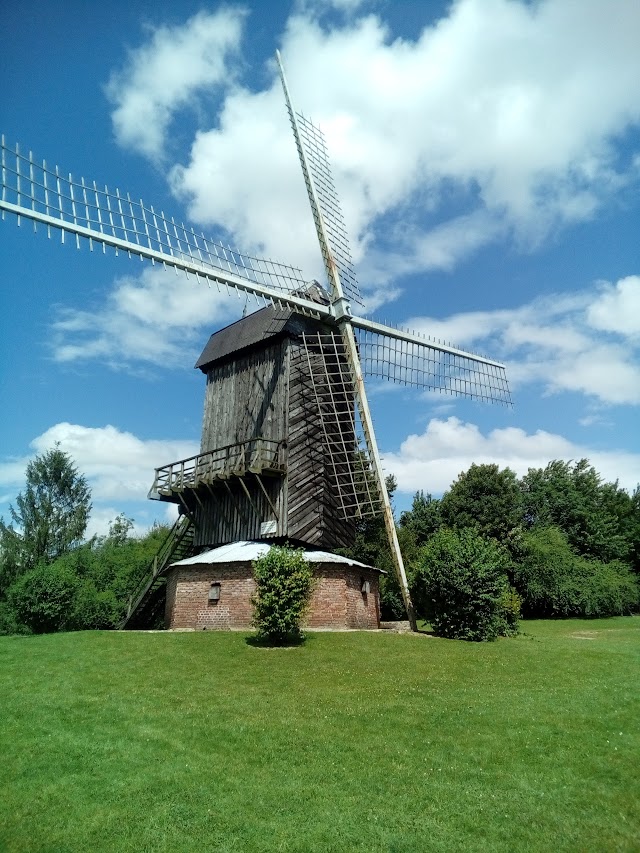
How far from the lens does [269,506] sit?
943 inches

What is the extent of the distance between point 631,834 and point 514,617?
1473 centimetres

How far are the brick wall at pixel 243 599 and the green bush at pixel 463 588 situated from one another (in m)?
3.01

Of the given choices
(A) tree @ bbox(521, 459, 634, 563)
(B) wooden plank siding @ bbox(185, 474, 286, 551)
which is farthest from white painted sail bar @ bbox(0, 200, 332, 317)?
(A) tree @ bbox(521, 459, 634, 563)

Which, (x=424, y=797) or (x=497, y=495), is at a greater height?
(x=497, y=495)

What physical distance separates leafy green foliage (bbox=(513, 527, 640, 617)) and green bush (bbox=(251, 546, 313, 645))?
23.3m

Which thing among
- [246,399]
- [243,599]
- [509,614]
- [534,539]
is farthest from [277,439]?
[534,539]

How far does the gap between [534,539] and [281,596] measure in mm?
27999

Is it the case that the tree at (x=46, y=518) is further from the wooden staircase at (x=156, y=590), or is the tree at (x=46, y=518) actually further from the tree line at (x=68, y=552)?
the wooden staircase at (x=156, y=590)

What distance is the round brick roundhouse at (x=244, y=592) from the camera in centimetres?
2119

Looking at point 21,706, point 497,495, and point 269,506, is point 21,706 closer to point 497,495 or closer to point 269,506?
point 269,506

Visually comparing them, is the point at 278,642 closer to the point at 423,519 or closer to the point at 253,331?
the point at 253,331

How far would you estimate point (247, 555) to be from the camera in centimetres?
2211

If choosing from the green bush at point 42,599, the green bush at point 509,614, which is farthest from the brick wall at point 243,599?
the green bush at point 509,614

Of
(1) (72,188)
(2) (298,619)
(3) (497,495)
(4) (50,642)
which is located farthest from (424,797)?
(3) (497,495)
